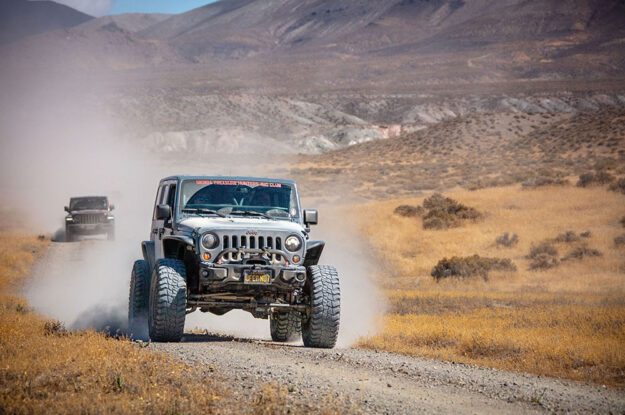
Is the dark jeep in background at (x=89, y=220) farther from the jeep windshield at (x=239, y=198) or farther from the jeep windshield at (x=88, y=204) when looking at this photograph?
the jeep windshield at (x=239, y=198)

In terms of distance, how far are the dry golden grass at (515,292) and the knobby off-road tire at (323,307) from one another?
137 centimetres

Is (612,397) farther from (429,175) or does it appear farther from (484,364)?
(429,175)

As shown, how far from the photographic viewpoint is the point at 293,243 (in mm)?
12719

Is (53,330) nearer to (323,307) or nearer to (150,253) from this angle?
(150,253)

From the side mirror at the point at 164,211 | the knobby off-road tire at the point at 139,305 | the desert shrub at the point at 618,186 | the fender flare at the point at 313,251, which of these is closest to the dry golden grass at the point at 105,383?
the knobby off-road tire at the point at 139,305

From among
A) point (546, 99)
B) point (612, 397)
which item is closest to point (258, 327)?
point (612, 397)

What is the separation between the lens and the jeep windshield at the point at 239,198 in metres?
13.7

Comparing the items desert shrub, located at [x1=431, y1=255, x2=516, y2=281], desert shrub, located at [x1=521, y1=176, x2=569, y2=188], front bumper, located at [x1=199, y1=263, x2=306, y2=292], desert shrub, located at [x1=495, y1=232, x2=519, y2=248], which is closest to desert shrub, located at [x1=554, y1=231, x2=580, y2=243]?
desert shrub, located at [x1=495, y1=232, x2=519, y2=248]

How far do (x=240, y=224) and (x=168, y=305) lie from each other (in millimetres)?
1487

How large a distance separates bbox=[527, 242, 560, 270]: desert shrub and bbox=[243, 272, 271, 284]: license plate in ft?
65.2

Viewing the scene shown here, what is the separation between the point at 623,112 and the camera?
251 feet

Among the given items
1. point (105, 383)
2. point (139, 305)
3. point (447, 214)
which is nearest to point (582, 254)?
point (447, 214)

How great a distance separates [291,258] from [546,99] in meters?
119

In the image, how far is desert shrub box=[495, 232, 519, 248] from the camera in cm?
3475
